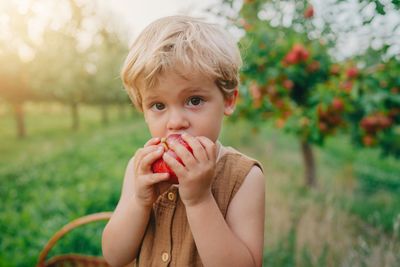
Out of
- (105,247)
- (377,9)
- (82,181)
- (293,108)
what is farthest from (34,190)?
(377,9)

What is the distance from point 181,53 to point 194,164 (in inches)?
13.7

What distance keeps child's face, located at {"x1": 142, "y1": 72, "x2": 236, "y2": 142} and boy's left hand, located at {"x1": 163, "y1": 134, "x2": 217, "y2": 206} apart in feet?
A: 0.25

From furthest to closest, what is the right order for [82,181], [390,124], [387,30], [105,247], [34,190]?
[82,181], [34,190], [390,124], [387,30], [105,247]

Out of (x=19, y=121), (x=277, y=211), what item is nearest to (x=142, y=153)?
(x=277, y=211)

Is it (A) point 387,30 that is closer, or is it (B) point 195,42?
(B) point 195,42

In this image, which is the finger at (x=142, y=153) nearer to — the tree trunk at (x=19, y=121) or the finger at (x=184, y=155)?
the finger at (x=184, y=155)

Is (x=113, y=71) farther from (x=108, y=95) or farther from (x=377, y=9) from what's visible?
(x=377, y=9)

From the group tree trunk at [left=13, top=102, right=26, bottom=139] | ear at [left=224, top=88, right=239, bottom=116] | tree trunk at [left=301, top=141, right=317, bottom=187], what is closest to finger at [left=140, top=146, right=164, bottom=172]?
ear at [left=224, top=88, right=239, bottom=116]

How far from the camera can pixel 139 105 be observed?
136cm

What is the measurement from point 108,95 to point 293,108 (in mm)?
21432

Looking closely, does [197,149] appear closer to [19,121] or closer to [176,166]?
[176,166]

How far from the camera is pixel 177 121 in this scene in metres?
1.09

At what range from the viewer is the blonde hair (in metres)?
1.08

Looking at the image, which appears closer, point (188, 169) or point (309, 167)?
point (188, 169)
